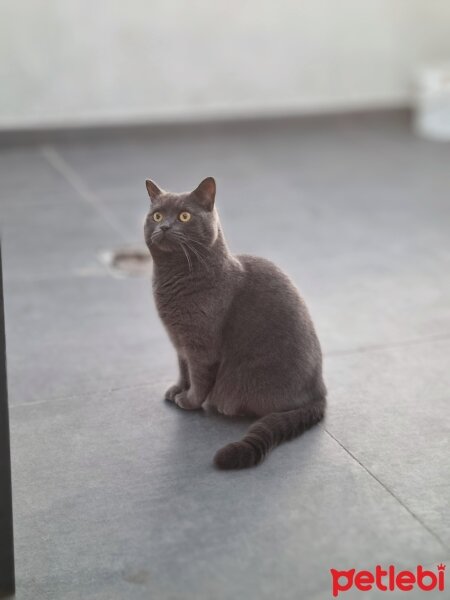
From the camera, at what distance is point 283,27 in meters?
5.29

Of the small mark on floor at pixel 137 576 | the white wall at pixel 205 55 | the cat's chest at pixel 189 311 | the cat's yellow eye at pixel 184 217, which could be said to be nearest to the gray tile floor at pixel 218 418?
the small mark on floor at pixel 137 576

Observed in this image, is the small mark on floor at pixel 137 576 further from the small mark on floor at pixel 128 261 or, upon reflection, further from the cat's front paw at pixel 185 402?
the small mark on floor at pixel 128 261

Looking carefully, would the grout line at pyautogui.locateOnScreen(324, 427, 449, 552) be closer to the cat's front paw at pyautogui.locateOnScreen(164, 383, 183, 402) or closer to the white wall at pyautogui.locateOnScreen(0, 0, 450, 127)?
the cat's front paw at pyautogui.locateOnScreen(164, 383, 183, 402)

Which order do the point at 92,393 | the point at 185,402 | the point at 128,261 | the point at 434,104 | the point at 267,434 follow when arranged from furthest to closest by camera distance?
the point at 434,104 → the point at 128,261 → the point at 92,393 → the point at 185,402 → the point at 267,434

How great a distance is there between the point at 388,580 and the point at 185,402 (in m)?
0.84

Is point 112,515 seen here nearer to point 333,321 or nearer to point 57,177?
point 333,321

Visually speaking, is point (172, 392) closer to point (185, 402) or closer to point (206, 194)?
point (185, 402)

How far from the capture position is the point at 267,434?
2.30 meters

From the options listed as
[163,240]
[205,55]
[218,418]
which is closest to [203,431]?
[218,418]

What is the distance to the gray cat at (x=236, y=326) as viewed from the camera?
2.37 meters

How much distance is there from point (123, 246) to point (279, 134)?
1923mm

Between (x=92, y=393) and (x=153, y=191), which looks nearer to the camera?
(x=153, y=191)

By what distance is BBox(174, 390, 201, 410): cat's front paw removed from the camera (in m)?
2.53

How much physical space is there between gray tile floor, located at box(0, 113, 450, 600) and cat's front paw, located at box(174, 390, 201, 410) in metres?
0.04
